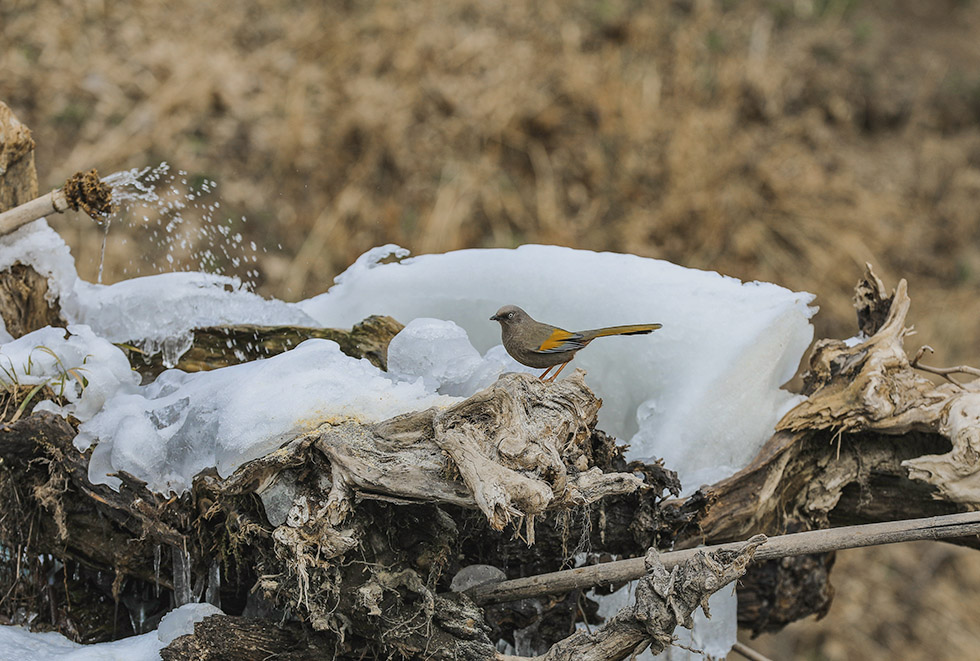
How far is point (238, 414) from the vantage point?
1.75 metres

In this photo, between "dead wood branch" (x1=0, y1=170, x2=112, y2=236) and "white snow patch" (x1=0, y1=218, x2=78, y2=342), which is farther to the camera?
"white snow patch" (x1=0, y1=218, x2=78, y2=342)

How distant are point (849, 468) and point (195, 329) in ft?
5.16

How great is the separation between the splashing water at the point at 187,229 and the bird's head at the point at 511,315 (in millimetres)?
3468

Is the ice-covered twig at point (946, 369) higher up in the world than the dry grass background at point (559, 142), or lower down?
higher up

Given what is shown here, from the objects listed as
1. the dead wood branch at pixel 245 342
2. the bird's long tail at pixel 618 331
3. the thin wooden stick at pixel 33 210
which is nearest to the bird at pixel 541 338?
the bird's long tail at pixel 618 331

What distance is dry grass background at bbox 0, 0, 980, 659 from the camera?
550 centimetres

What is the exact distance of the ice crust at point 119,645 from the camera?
1.71m

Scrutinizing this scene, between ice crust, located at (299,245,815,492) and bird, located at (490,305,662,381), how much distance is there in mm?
102

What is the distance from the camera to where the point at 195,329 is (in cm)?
220

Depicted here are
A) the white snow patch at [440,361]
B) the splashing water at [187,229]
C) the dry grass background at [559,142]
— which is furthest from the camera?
the dry grass background at [559,142]

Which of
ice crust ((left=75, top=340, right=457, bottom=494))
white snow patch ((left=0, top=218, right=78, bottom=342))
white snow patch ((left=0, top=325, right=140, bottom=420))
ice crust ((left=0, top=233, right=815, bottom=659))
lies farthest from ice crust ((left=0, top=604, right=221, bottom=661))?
white snow patch ((left=0, top=218, right=78, bottom=342))

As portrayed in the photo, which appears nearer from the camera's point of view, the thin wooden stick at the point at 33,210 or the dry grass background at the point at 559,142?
the thin wooden stick at the point at 33,210

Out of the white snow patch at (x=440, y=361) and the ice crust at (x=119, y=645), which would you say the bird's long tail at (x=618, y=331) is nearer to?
the white snow patch at (x=440, y=361)

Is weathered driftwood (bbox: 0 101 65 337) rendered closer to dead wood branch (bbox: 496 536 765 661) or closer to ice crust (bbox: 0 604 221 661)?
ice crust (bbox: 0 604 221 661)
